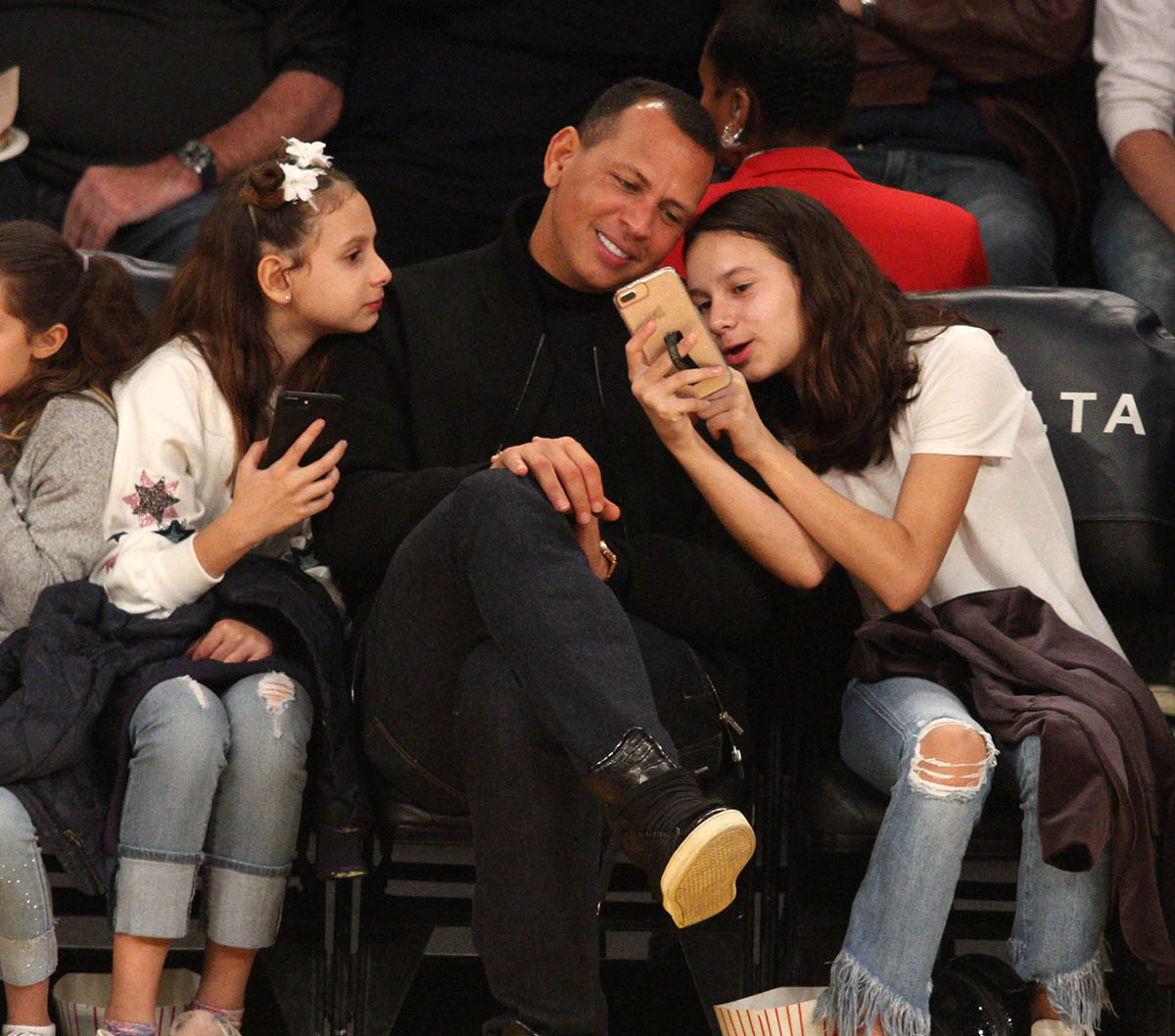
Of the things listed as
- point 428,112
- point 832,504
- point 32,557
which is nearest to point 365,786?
point 32,557

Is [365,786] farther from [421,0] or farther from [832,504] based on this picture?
[421,0]

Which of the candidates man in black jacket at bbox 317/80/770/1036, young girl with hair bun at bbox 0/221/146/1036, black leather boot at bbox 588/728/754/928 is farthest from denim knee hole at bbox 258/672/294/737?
black leather boot at bbox 588/728/754/928

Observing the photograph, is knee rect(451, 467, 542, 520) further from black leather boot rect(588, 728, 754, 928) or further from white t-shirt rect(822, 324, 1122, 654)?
white t-shirt rect(822, 324, 1122, 654)

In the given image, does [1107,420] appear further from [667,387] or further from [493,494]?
[493,494]

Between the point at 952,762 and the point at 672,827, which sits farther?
the point at 952,762

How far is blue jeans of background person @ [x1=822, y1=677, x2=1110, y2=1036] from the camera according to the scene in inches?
78.9

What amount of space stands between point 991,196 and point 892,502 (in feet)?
3.76

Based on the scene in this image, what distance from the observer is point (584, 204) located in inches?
101

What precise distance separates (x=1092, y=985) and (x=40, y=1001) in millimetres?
1352

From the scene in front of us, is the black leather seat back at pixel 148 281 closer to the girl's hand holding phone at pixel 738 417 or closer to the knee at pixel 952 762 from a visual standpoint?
the girl's hand holding phone at pixel 738 417

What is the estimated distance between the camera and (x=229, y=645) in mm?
2221

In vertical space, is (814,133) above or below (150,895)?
above

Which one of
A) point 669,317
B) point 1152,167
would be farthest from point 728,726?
point 1152,167

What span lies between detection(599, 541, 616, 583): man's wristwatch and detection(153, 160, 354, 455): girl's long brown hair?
1.91 feet
